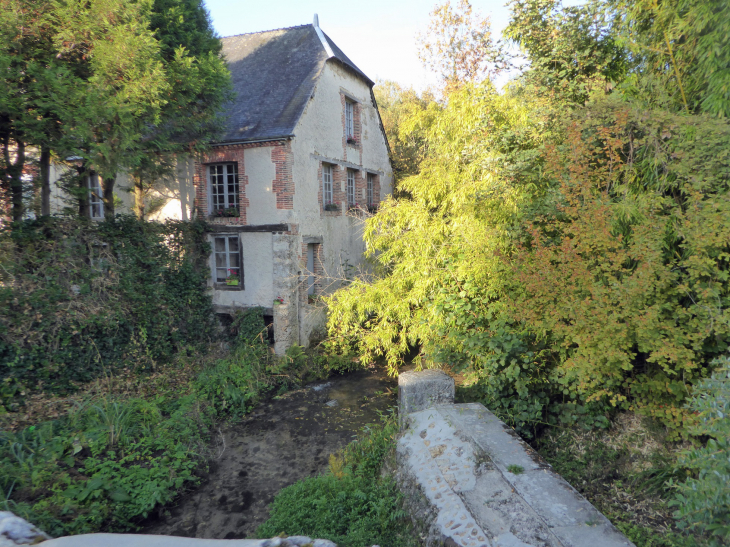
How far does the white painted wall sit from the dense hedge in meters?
1.28

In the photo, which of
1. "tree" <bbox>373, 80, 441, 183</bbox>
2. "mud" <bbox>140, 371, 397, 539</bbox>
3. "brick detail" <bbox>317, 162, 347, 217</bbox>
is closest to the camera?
"mud" <bbox>140, 371, 397, 539</bbox>

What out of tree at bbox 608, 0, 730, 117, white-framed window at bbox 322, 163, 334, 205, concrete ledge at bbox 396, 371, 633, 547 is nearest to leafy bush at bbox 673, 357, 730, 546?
concrete ledge at bbox 396, 371, 633, 547

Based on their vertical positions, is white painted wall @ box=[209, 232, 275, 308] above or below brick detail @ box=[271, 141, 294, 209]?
below

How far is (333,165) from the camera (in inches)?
526

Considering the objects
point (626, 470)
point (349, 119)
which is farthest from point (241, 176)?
point (626, 470)

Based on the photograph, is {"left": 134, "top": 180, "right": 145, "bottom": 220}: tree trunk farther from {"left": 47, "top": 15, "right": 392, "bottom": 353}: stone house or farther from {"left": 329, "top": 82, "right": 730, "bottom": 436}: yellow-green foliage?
{"left": 329, "top": 82, "right": 730, "bottom": 436}: yellow-green foliage

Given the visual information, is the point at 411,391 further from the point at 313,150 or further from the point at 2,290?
the point at 313,150

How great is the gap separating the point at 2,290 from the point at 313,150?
7.86 metres

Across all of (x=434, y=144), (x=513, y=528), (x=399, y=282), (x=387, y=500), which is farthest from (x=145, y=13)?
(x=513, y=528)

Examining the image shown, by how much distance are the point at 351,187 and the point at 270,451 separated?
372 inches

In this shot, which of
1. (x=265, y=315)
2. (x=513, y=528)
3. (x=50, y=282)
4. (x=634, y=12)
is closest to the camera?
(x=513, y=528)

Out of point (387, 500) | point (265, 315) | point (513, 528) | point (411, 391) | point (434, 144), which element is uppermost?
point (434, 144)

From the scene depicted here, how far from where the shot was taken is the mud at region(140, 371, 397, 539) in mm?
5820

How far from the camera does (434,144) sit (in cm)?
979
